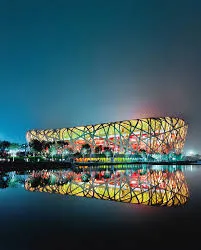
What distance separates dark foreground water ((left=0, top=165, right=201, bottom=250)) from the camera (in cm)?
734

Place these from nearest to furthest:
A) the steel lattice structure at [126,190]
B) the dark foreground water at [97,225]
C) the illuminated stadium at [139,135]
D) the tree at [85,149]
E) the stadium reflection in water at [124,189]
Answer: the dark foreground water at [97,225] < the steel lattice structure at [126,190] < the stadium reflection in water at [124,189] < the tree at [85,149] < the illuminated stadium at [139,135]

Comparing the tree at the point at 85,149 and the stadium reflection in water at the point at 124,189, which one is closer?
the stadium reflection in water at the point at 124,189

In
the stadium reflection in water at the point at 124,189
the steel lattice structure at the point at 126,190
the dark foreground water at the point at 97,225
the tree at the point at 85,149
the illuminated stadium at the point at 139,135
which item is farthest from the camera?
the illuminated stadium at the point at 139,135

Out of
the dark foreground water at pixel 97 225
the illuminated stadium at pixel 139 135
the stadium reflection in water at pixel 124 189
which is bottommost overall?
the stadium reflection in water at pixel 124 189

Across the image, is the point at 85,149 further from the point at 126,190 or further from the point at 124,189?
the point at 126,190

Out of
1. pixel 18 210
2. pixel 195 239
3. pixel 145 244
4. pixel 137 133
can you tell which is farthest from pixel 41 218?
pixel 137 133

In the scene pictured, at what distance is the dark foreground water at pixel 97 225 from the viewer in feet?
24.1

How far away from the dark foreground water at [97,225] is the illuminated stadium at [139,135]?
9393cm

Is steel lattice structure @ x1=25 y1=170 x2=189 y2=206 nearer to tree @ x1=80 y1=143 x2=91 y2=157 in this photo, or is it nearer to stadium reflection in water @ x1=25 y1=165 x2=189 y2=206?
stadium reflection in water @ x1=25 y1=165 x2=189 y2=206

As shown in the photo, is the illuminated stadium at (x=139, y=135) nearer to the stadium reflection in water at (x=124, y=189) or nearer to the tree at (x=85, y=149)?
the tree at (x=85, y=149)

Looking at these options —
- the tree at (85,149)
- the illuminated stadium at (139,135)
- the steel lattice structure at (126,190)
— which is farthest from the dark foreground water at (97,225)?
the illuminated stadium at (139,135)

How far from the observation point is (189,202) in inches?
545

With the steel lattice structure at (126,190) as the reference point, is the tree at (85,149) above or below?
above

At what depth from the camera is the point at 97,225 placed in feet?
30.8
